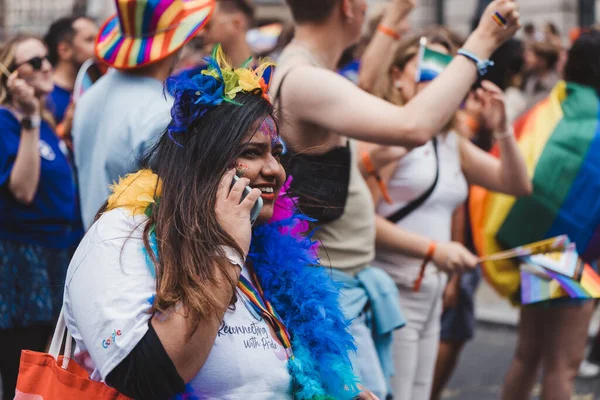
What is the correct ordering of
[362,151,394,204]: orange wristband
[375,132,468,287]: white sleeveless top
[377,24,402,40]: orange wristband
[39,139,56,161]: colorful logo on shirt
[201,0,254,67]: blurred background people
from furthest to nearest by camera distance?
[201,0,254,67]: blurred background people < [39,139,56,161]: colorful logo on shirt < [377,24,402,40]: orange wristband < [375,132,468,287]: white sleeveless top < [362,151,394,204]: orange wristband

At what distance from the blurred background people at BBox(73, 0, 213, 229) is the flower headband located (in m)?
1.06

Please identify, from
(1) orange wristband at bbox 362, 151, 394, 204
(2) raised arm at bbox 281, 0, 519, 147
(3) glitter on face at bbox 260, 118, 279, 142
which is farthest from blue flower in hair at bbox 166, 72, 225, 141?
(1) orange wristband at bbox 362, 151, 394, 204

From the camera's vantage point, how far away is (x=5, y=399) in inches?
148

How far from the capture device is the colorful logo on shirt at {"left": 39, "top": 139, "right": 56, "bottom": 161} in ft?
13.6

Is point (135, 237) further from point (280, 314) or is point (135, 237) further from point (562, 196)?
point (562, 196)

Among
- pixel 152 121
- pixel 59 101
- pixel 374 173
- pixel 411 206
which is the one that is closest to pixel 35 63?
pixel 152 121

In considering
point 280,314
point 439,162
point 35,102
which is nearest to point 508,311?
point 439,162

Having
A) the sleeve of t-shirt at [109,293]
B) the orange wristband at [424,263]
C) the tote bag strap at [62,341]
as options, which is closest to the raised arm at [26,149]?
the orange wristband at [424,263]

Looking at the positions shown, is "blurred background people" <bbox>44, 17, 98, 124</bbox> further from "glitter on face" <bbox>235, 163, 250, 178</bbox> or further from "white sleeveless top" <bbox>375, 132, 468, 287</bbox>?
"glitter on face" <bbox>235, 163, 250, 178</bbox>

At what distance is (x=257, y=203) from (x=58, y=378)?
1.84 feet

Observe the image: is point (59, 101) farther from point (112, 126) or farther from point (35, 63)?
point (112, 126)

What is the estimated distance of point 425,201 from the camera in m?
3.82

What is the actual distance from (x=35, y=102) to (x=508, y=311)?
5039mm

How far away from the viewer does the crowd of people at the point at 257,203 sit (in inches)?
72.9
